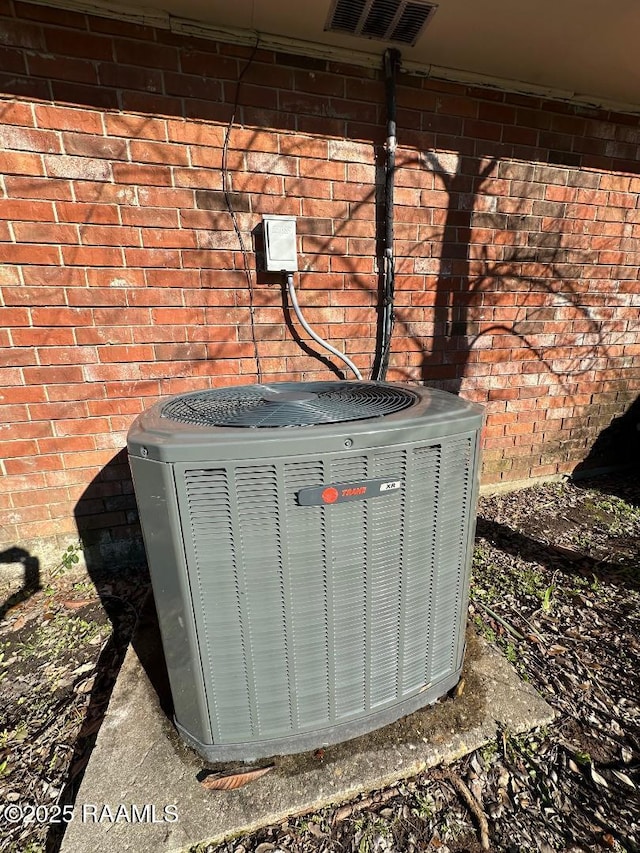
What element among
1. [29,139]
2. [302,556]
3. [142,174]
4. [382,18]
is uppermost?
[382,18]

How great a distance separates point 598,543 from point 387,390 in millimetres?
2099

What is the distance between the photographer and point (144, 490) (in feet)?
3.64

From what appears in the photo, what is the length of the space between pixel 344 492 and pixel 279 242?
167 cm

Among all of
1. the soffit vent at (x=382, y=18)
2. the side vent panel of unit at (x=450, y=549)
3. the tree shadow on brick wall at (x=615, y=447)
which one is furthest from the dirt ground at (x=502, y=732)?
the soffit vent at (x=382, y=18)

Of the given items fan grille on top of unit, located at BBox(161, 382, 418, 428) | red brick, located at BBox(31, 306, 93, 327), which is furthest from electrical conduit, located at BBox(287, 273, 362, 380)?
red brick, located at BBox(31, 306, 93, 327)

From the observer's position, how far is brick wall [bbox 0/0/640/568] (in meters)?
1.99

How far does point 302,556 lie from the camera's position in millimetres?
1153

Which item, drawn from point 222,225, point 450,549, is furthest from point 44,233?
point 450,549

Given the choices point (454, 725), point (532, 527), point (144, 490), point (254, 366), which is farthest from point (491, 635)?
point (254, 366)

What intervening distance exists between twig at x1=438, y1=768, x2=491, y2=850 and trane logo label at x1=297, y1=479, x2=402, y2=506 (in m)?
0.98

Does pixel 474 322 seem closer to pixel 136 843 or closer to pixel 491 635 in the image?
pixel 491 635

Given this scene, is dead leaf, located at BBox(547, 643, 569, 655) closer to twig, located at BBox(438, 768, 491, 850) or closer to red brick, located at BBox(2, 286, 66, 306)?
twig, located at BBox(438, 768, 491, 850)

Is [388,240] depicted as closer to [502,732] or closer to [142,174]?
[142,174]

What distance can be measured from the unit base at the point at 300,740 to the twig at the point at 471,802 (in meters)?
0.20
